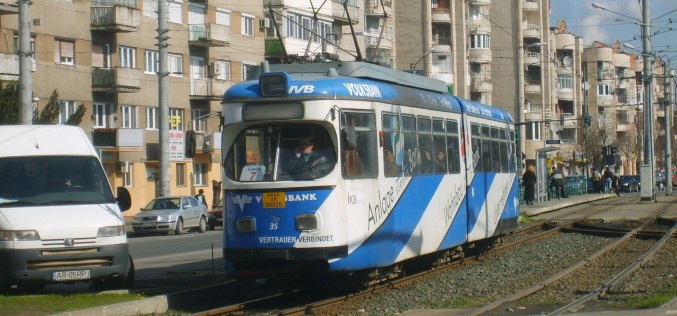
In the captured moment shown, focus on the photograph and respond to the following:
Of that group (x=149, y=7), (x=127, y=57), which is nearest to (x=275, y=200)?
(x=127, y=57)

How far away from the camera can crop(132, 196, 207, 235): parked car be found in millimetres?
39719

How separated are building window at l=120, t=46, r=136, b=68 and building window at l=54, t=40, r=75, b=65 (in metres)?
3.28

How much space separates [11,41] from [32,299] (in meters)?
33.9

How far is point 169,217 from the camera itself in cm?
3978

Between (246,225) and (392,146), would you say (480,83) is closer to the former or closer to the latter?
(392,146)

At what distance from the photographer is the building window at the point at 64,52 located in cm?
4891

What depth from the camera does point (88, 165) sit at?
1591cm

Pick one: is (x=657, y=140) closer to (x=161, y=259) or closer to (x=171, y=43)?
(x=171, y=43)

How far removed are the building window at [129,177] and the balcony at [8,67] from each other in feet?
34.0

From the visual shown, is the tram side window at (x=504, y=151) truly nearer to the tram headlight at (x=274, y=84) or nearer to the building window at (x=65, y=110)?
the tram headlight at (x=274, y=84)

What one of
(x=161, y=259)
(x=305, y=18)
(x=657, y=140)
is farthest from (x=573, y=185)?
(x=657, y=140)

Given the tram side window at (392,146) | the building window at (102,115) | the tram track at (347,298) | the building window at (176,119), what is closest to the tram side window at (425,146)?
the tram side window at (392,146)

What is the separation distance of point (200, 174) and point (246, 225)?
4650 centimetres

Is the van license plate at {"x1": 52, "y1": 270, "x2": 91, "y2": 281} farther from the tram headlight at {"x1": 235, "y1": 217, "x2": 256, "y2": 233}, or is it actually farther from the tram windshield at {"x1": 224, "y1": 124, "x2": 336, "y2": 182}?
the tram windshield at {"x1": 224, "y1": 124, "x2": 336, "y2": 182}
